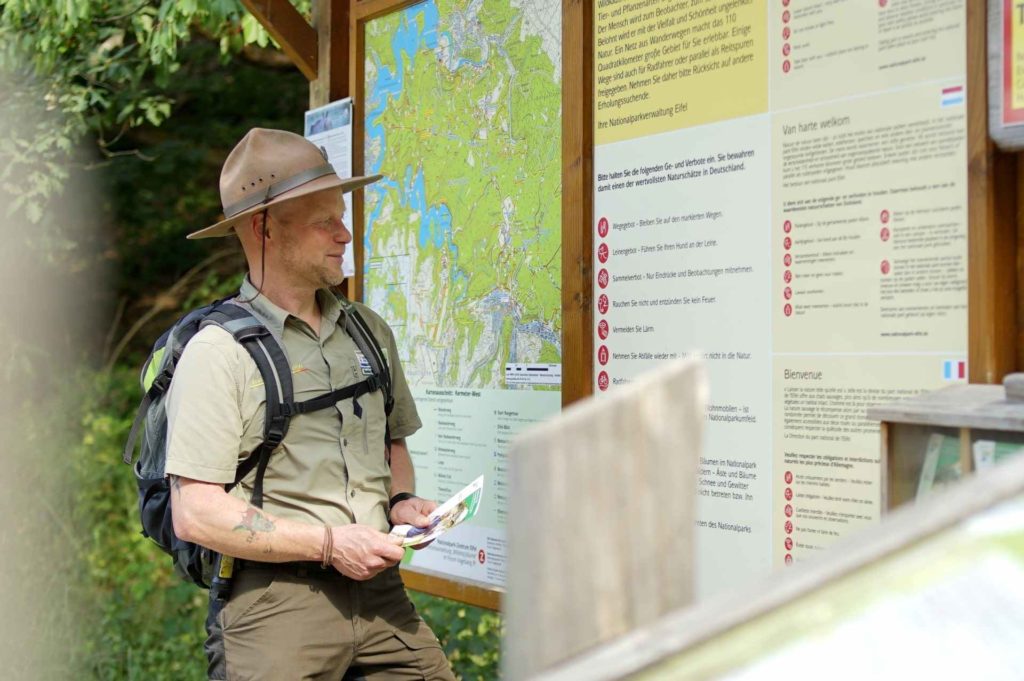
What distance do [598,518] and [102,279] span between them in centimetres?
1125

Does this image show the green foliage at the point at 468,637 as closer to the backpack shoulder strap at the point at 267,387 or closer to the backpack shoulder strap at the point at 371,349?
the backpack shoulder strap at the point at 371,349

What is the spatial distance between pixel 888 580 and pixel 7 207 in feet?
27.1

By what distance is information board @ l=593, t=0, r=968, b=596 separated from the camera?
237 cm

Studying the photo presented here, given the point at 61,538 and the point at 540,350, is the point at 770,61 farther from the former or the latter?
the point at 61,538

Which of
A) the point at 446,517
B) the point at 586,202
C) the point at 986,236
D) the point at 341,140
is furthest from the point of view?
the point at 341,140

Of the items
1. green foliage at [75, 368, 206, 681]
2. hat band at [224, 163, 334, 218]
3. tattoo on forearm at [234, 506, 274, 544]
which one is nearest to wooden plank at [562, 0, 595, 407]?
hat band at [224, 163, 334, 218]

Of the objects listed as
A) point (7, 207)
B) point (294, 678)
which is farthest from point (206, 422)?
point (7, 207)

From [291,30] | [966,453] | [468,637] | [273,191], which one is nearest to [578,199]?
[273,191]

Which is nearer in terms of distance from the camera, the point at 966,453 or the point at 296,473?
the point at 966,453

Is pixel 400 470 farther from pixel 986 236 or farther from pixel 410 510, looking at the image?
pixel 986 236

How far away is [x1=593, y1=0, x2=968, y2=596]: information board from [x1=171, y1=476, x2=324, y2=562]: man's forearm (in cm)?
105

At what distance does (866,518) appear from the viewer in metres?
2.47

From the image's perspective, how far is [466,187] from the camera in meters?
3.79

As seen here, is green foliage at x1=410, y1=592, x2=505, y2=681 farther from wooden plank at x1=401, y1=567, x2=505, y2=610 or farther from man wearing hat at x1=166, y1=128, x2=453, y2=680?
man wearing hat at x1=166, y1=128, x2=453, y2=680
